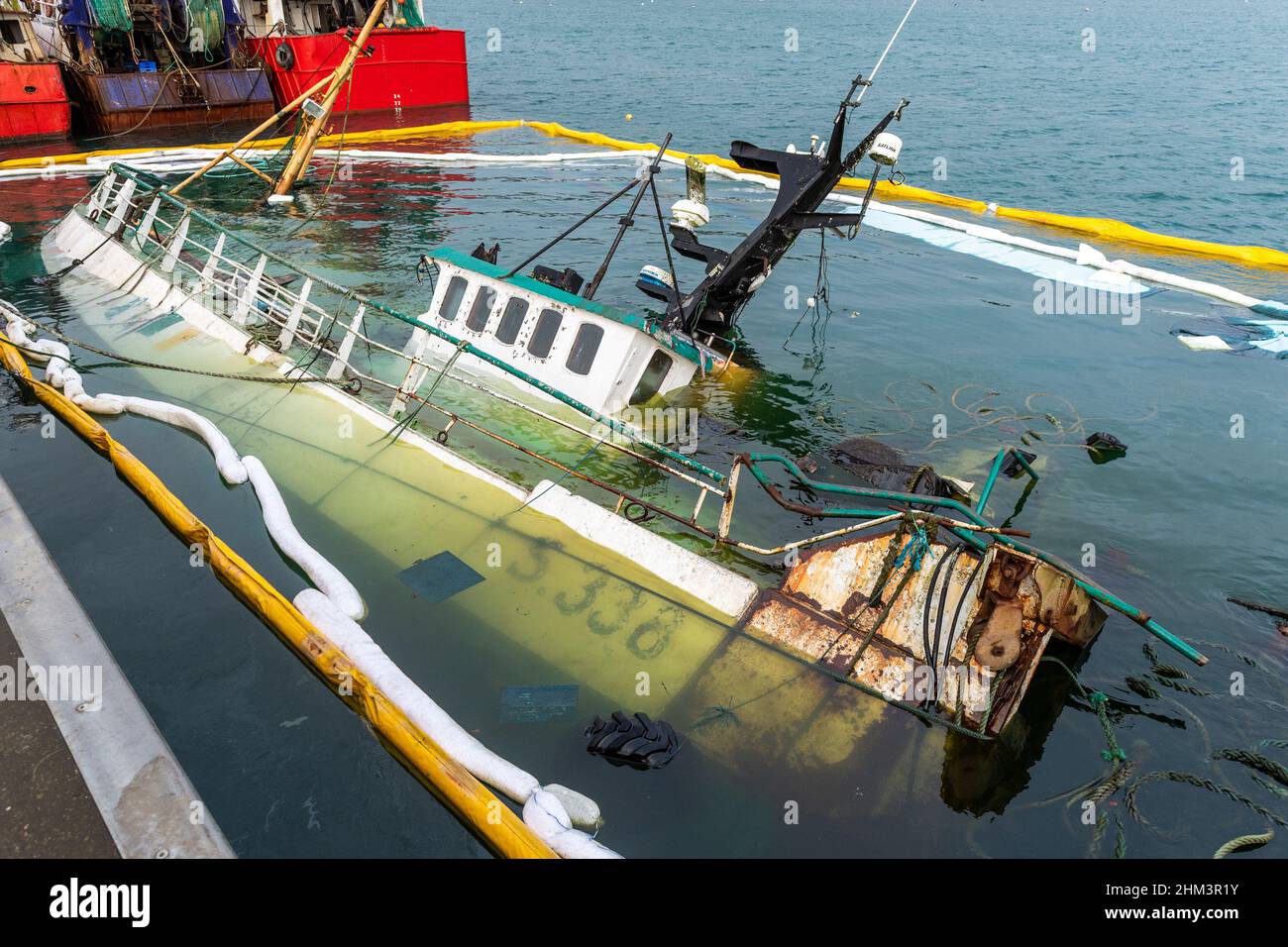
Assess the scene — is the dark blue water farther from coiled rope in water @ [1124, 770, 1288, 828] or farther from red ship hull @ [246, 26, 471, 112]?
red ship hull @ [246, 26, 471, 112]

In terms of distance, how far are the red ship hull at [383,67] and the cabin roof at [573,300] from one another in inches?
1239

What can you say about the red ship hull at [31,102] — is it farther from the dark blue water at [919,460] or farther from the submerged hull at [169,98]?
the dark blue water at [919,460]

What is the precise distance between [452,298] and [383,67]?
128 feet

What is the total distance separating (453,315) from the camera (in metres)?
17.2

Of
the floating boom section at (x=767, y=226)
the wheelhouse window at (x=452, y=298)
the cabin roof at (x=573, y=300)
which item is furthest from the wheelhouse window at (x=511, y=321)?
the floating boom section at (x=767, y=226)

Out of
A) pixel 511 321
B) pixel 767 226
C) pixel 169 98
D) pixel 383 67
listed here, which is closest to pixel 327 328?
pixel 511 321

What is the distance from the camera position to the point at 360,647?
9.98 metres

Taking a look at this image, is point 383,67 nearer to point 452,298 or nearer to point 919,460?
point 452,298

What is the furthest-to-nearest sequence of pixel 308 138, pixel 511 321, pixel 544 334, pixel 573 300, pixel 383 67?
1. pixel 383 67
2. pixel 308 138
3. pixel 511 321
4. pixel 544 334
5. pixel 573 300

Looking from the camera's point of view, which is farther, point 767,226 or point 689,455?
point 767,226

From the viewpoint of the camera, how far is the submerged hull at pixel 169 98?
40.8 metres

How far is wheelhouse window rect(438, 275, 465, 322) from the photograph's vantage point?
675 inches

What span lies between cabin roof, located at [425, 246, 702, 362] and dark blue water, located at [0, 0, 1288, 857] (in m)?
2.58
